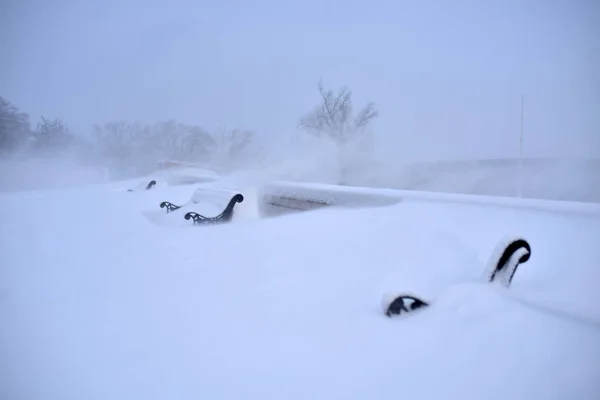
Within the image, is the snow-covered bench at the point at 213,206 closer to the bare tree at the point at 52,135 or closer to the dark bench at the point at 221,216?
the dark bench at the point at 221,216

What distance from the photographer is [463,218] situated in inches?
110

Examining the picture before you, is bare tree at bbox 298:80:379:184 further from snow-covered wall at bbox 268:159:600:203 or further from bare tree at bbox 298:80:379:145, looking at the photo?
snow-covered wall at bbox 268:159:600:203

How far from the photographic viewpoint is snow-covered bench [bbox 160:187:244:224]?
4.22 m

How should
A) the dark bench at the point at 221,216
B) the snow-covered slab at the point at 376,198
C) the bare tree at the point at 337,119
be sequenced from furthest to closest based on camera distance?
the bare tree at the point at 337,119 < the dark bench at the point at 221,216 < the snow-covered slab at the point at 376,198

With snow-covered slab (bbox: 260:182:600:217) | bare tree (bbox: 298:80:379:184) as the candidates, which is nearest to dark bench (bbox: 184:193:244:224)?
snow-covered slab (bbox: 260:182:600:217)

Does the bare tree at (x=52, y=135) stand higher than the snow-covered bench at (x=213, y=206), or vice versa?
the bare tree at (x=52, y=135)

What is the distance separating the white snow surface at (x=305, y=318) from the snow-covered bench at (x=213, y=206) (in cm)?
156

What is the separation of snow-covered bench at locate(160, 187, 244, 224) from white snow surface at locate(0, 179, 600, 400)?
1556mm

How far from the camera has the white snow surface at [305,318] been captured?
102 cm

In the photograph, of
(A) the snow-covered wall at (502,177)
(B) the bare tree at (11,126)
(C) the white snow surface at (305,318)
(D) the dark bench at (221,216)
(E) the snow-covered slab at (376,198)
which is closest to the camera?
(C) the white snow surface at (305,318)

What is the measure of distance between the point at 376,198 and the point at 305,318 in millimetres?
2578

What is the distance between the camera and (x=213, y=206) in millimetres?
4621

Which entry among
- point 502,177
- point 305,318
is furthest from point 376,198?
point 502,177

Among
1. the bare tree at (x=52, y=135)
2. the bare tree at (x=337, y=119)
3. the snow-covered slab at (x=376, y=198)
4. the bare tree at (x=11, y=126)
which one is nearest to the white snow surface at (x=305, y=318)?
the snow-covered slab at (x=376, y=198)
